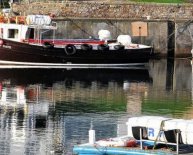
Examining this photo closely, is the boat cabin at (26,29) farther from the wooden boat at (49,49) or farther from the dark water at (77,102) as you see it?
the dark water at (77,102)

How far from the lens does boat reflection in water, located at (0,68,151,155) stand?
30.5m

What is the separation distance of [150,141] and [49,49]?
→ 27464mm

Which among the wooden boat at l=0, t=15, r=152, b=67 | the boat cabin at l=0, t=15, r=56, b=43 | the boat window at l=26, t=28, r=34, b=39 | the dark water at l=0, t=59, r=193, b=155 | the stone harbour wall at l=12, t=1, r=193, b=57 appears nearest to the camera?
the dark water at l=0, t=59, r=193, b=155

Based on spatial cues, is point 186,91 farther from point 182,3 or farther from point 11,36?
point 182,3

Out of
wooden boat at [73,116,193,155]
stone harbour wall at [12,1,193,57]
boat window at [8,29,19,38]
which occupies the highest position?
stone harbour wall at [12,1,193,57]

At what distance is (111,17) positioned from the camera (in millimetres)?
63406

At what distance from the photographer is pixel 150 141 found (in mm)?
27328

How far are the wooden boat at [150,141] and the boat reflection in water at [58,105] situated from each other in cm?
166

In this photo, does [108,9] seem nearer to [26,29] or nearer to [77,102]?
[26,29]

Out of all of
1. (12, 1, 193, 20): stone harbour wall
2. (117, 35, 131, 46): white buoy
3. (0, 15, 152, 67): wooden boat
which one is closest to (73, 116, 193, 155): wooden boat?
(0, 15, 152, 67): wooden boat

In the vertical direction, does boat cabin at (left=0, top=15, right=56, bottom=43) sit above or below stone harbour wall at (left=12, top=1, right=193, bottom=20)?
below

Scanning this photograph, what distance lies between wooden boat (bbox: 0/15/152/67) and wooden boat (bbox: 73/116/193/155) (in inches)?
1063

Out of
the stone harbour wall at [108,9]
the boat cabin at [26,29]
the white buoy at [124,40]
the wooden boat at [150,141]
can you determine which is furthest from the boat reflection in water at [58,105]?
the stone harbour wall at [108,9]

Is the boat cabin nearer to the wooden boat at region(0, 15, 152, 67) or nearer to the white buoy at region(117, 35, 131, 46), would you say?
the wooden boat at region(0, 15, 152, 67)
